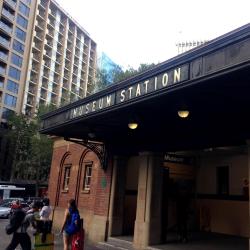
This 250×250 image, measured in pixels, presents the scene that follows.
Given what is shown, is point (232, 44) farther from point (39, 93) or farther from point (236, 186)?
Result: point (39, 93)

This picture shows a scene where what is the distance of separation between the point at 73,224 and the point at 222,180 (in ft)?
27.4

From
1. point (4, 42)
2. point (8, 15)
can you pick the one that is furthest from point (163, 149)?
point (8, 15)

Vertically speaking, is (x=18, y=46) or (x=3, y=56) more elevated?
(x=18, y=46)

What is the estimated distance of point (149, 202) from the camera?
40.8 ft

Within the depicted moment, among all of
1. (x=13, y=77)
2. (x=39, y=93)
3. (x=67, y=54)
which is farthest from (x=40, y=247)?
(x=67, y=54)

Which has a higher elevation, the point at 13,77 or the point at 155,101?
the point at 13,77

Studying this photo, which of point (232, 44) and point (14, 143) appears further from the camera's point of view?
point (14, 143)

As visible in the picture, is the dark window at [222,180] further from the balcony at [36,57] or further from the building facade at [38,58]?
the balcony at [36,57]

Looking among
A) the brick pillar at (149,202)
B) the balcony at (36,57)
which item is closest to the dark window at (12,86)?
the balcony at (36,57)

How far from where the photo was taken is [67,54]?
83.6 meters

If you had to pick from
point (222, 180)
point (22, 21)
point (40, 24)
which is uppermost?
point (40, 24)

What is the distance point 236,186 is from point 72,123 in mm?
7344

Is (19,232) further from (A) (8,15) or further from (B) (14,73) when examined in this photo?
(A) (8,15)

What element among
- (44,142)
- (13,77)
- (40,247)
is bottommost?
(40,247)
